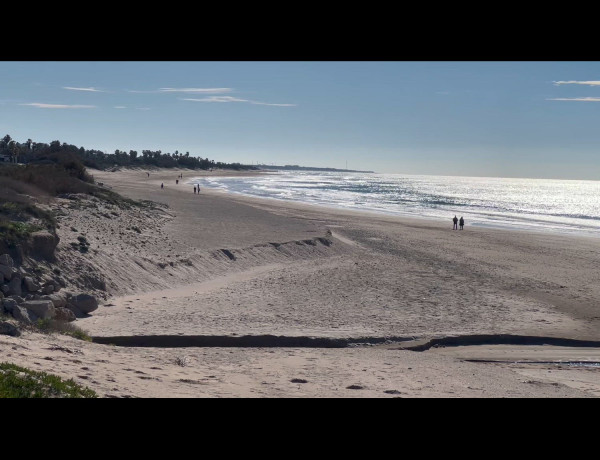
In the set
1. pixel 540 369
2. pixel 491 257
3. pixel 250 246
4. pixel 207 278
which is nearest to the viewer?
pixel 540 369

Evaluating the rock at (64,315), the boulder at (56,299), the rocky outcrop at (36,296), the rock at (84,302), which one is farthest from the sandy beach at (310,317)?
the boulder at (56,299)

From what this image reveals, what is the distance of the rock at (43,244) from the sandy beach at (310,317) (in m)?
0.52

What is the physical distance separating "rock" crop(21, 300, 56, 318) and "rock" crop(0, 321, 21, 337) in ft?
5.24

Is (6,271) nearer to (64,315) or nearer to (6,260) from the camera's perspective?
(6,260)

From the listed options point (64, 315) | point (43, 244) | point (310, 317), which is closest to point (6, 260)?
point (64, 315)

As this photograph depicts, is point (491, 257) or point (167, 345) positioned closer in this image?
point (167, 345)

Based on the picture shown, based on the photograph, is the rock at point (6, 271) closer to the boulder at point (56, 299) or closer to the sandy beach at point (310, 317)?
the boulder at point (56, 299)

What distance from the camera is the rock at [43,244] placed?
532 inches

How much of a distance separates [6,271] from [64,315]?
1420 millimetres
